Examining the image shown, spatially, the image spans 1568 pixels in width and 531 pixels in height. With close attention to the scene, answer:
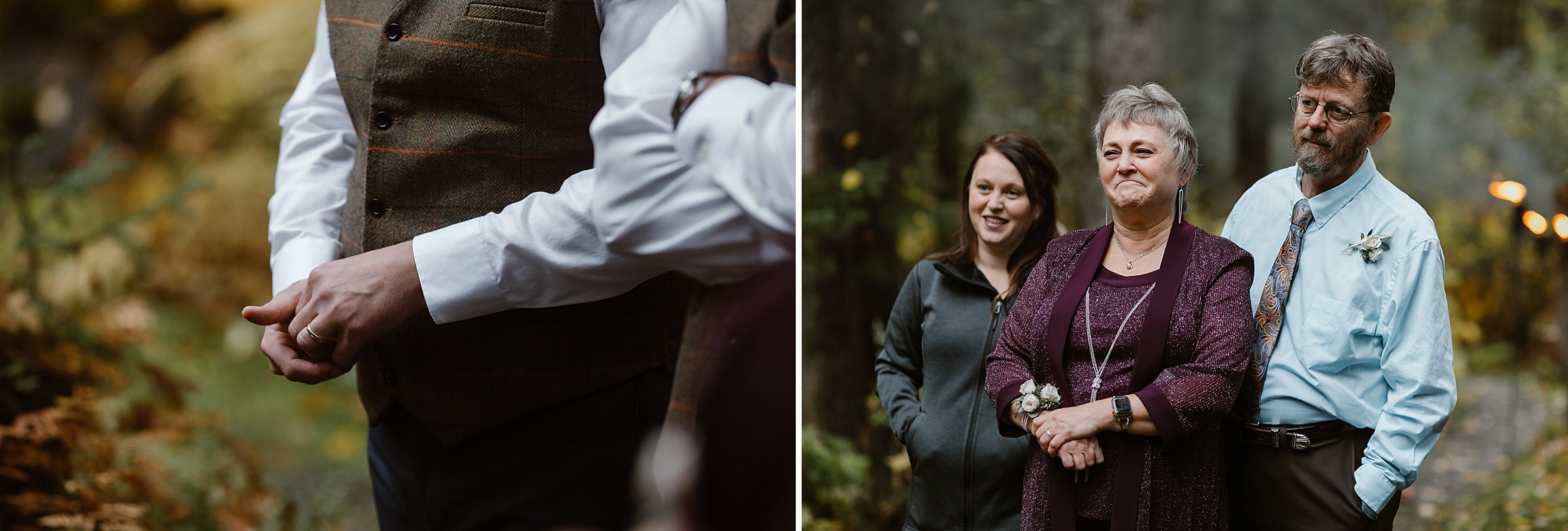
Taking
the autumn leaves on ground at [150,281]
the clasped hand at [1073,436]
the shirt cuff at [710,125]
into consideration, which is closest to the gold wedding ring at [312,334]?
the shirt cuff at [710,125]

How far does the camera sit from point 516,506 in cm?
187

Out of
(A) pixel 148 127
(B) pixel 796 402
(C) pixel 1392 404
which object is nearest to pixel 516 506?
(B) pixel 796 402

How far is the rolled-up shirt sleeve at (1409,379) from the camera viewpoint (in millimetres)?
1712

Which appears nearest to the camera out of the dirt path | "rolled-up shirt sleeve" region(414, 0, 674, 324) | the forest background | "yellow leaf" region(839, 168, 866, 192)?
"rolled-up shirt sleeve" region(414, 0, 674, 324)

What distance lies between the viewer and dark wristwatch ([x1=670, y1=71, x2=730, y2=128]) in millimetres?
1710

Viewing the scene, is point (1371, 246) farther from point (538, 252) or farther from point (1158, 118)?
point (538, 252)

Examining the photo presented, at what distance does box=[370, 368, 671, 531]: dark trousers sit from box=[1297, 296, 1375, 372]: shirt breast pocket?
1083mm

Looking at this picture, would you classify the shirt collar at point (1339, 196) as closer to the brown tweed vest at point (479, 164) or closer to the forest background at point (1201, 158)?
the forest background at point (1201, 158)

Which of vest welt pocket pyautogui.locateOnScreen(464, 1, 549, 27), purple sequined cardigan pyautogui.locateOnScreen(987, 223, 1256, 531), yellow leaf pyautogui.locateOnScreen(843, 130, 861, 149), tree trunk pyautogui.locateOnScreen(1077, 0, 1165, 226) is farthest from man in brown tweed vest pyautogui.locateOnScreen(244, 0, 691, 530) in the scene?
tree trunk pyautogui.locateOnScreen(1077, 0, 1165, 226)

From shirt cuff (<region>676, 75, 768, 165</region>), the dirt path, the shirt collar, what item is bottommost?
the dirt path

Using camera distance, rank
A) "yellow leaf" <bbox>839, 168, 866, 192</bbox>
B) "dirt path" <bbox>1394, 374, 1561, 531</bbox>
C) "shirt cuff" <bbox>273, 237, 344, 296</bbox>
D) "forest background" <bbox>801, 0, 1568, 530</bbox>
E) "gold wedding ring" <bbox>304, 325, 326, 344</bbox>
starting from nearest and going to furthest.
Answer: "gold wedding ring" <bbox>304, 325, 326, 344</bbox>
"shirt cuff" <bbox>273, 237, 344, 296</bbox>
"forest background" <bbox>801, 0, 1568, 530</bbox>
"yellow leaf" <bbox>839, 168, 866, 192</bbox>
"dirt path" <bbox>1394, 374, 1561, 531</bbox>

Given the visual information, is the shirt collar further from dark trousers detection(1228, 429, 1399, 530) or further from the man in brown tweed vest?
the man in brown tweed vest

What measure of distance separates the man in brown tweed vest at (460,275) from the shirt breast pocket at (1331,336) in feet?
3.41

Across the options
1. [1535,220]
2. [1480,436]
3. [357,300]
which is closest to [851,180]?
[357,300]
